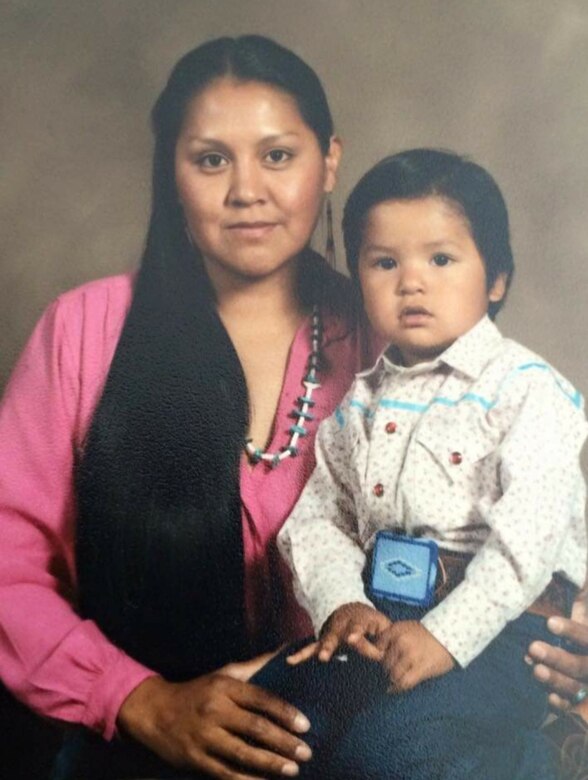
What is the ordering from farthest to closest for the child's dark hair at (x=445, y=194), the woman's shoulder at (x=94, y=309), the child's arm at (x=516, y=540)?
the woman's shoulder at (x=94, y=309) → the child's dark hair at (x=445, y=194) → the child's arm at (x=516, y=540)

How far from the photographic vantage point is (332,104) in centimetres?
169

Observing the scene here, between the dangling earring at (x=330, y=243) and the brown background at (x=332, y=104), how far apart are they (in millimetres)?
28

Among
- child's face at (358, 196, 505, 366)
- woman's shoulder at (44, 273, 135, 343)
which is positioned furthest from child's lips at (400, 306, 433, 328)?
woman's shoulder at (44, 273, 135, 343)

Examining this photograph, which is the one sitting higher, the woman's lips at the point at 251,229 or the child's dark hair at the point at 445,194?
the child's dark hair at the point at 445,194

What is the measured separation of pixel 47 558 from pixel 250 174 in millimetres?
667

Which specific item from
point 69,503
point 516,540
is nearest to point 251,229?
point 69,503

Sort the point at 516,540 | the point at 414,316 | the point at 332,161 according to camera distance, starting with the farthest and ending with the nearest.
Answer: the point at 332,161 → the point at 414,316 → the point at 516,540

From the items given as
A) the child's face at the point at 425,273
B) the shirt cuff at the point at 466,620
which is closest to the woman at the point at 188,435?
the child's face at the point at 425,273

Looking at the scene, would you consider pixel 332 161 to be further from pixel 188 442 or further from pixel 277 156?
pixel 188 442

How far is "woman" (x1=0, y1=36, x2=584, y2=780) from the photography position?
1560 millimetres

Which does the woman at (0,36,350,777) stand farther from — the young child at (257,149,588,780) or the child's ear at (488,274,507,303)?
the child's ear at (488,274,507,303)

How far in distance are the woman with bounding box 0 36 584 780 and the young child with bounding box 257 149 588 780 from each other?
7 centimetres

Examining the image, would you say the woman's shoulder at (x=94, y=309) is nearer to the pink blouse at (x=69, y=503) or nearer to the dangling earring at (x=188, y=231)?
the pink blouse at (x=69, y=503)

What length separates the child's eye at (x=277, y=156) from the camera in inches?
65.1
